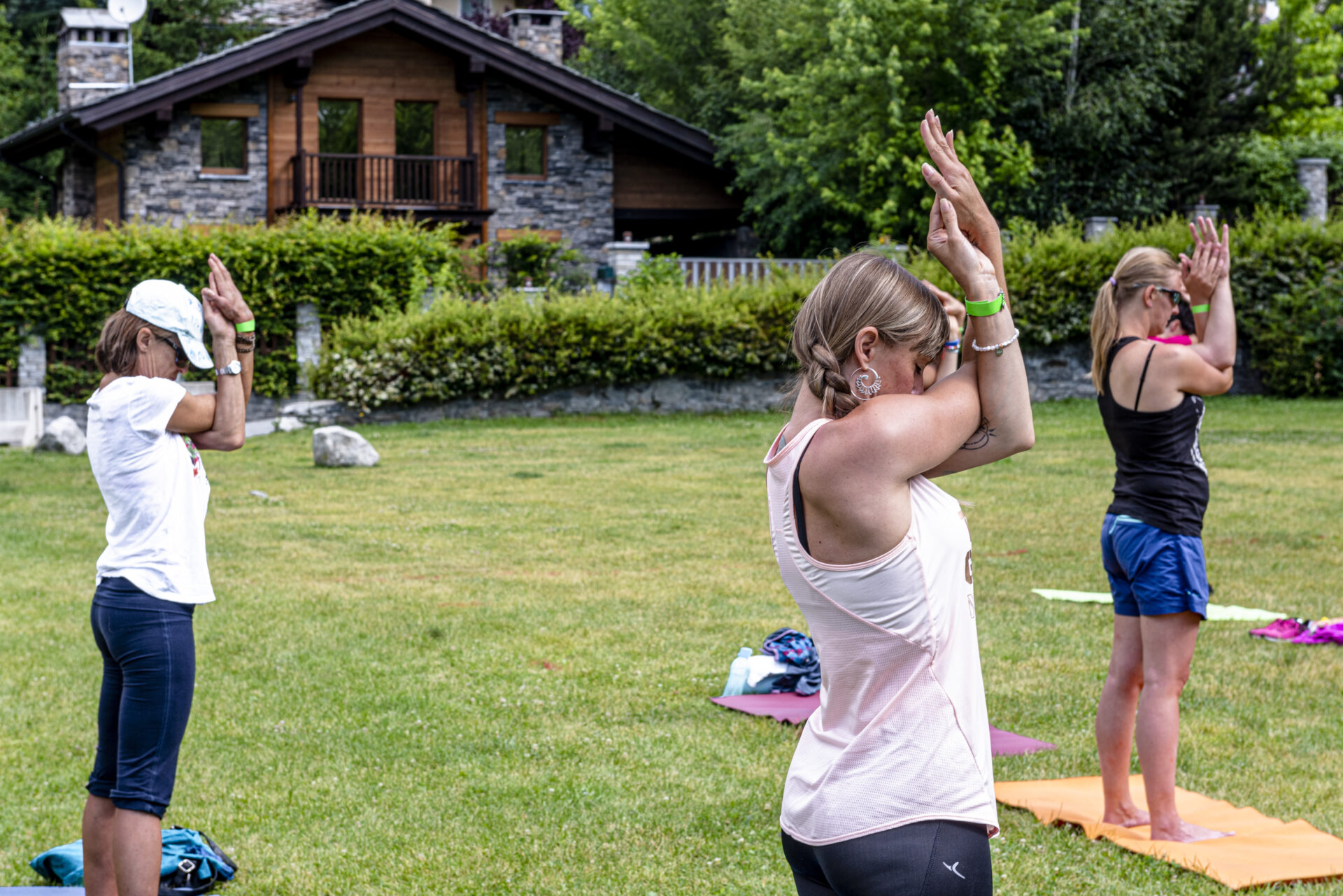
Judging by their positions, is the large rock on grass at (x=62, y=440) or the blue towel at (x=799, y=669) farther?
the large rock on grass at (x=62, y=440)

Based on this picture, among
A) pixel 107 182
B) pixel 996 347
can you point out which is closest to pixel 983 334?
pixel 996 347

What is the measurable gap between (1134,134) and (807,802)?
1149 inches

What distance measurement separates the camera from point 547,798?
5.09m

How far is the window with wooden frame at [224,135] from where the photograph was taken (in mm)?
26250

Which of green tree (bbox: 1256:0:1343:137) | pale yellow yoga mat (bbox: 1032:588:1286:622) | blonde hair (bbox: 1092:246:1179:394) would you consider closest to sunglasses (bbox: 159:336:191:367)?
blonde hair (bbox: 1092:246:1179:394)

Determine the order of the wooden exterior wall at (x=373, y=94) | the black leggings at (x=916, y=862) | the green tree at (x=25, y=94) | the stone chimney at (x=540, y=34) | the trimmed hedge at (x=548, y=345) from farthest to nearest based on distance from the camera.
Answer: the green tree at (x=25, y=94) < the stone chimney at (x=540, y=34) < the wooden exterior wall at (x=373, y=94) < the trimmed hedge at (x=548, y=345) < the black leggings at (x=916, y=862)

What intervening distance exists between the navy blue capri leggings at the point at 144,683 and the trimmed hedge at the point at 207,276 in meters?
17.5

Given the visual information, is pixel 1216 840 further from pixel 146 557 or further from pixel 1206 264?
pixel 146 557

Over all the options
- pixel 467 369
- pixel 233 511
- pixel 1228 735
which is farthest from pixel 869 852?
pixel 467 369

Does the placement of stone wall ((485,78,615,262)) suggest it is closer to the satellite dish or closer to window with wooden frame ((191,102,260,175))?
window with wooden frame ((191,102,260,175))

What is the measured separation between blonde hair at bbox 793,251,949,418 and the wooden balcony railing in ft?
80.5

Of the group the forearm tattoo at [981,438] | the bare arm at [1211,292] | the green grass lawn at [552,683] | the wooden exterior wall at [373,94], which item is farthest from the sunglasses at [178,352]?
the wooden exterior wall at [373,94]

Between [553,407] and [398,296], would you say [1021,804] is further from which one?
[398,296]

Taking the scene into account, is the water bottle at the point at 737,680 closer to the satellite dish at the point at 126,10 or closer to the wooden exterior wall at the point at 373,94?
the wooden exterior wall at the point at 373,94
